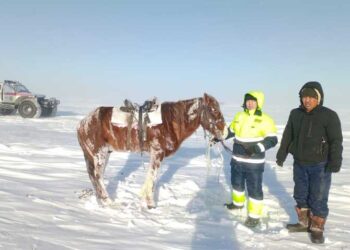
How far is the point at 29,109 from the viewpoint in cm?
2209

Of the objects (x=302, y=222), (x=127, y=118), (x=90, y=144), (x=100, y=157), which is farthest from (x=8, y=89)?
(x=302, y=222)

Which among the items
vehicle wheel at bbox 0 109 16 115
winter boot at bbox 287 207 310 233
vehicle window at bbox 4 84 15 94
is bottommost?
vehicle wheel at bbox 0 109 16 115

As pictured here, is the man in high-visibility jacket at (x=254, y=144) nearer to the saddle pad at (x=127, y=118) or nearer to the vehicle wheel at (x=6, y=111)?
the saddle pad at (x=127, y=118)

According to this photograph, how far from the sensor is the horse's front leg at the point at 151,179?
6.01 m

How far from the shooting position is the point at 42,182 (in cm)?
695

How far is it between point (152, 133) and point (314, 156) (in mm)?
2448

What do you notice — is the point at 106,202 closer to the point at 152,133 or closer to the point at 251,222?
the point at 152,133

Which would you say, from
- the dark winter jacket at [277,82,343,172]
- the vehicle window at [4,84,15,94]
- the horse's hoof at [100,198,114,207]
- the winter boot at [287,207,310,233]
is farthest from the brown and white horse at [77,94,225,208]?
the vehicle window at [4,84,15,94]

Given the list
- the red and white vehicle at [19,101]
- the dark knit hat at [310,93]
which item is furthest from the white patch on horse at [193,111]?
the red and white vehicle at [19,101]

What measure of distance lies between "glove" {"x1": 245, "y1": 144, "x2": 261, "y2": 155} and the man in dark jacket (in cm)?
51

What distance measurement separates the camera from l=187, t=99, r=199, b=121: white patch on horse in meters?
6.26

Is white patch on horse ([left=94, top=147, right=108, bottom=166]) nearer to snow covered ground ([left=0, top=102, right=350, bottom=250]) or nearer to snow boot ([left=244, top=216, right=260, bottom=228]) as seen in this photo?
snow covered ground ([left=0, top=102, right=350, bottom=250])

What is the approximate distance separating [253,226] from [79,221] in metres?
2.45

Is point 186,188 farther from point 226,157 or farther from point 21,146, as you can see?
point 21,146
